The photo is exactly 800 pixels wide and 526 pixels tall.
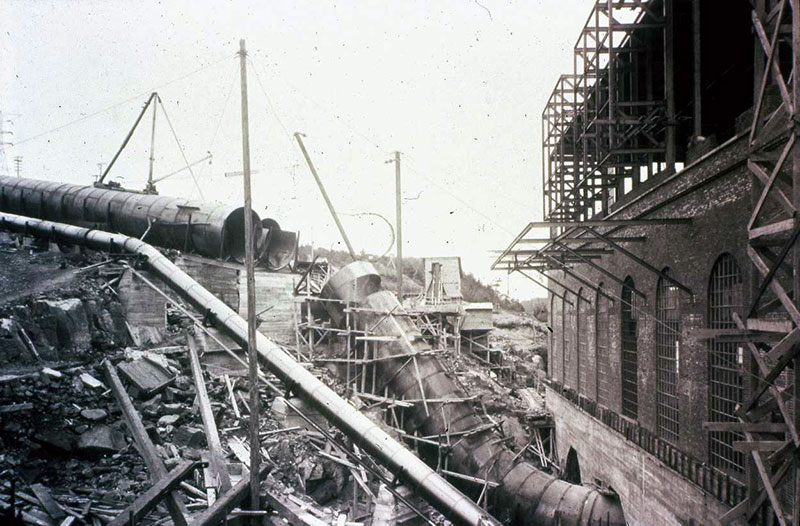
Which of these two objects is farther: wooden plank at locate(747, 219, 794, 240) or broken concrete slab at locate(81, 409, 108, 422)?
broken concrete slab at locate(81, 409, 108, 422)

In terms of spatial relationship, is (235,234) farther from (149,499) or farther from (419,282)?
(419,282)

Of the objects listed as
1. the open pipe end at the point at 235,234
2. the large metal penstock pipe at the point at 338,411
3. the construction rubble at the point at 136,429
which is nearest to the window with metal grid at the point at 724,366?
the large metal penstock pipe at the point at 338,411

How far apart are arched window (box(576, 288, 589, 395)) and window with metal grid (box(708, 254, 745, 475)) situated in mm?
→ 7800

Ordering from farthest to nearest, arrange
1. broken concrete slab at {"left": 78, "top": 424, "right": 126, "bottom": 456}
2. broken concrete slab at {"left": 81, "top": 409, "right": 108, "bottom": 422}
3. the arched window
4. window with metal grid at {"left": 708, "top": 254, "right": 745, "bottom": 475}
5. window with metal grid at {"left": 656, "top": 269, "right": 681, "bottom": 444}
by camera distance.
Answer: the arched window, broken concrete slab at {"left": 81, "top": 409, "right": 108, "bottom": 422}, window with metal grid at {"left": 656, "top": 269, "right": 681, "bottom": 444}, broken concrete slab at {"left": 78, "top": 424, "right": 126, "bottom": 456}, window with metal grid at {"left": 708, "top": 254, "right": 745, "bottom": 475}

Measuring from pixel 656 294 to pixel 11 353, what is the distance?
14480mm

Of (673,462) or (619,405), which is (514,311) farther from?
(673,462)

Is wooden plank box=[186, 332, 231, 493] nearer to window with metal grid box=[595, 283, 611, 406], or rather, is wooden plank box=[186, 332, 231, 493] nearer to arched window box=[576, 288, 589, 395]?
window with metal grid box=[595, 283, 611, 406]

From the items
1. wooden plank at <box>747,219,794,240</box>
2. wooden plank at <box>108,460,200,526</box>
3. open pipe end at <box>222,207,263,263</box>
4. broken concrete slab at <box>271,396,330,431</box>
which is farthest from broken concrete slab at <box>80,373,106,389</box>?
wooden plank at <box>747,219,794,240</box>

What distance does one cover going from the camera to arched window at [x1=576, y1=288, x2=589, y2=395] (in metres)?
17.1

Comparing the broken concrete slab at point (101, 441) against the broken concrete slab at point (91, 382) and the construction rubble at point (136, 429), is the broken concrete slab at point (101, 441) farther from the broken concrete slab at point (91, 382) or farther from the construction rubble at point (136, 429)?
the broken concrete slab at point (91, 382)

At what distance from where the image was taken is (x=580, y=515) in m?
12.9

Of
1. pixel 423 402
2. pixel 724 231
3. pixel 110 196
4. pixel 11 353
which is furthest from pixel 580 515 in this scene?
pixel 110 196

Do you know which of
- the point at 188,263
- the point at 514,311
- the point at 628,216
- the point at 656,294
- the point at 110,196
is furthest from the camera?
the point at 514,311

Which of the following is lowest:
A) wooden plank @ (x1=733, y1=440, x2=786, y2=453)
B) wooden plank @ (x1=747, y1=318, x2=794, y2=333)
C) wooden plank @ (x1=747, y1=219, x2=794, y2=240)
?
wooden plank @ (x1=733, y1=440, x2=786, y2=453)
